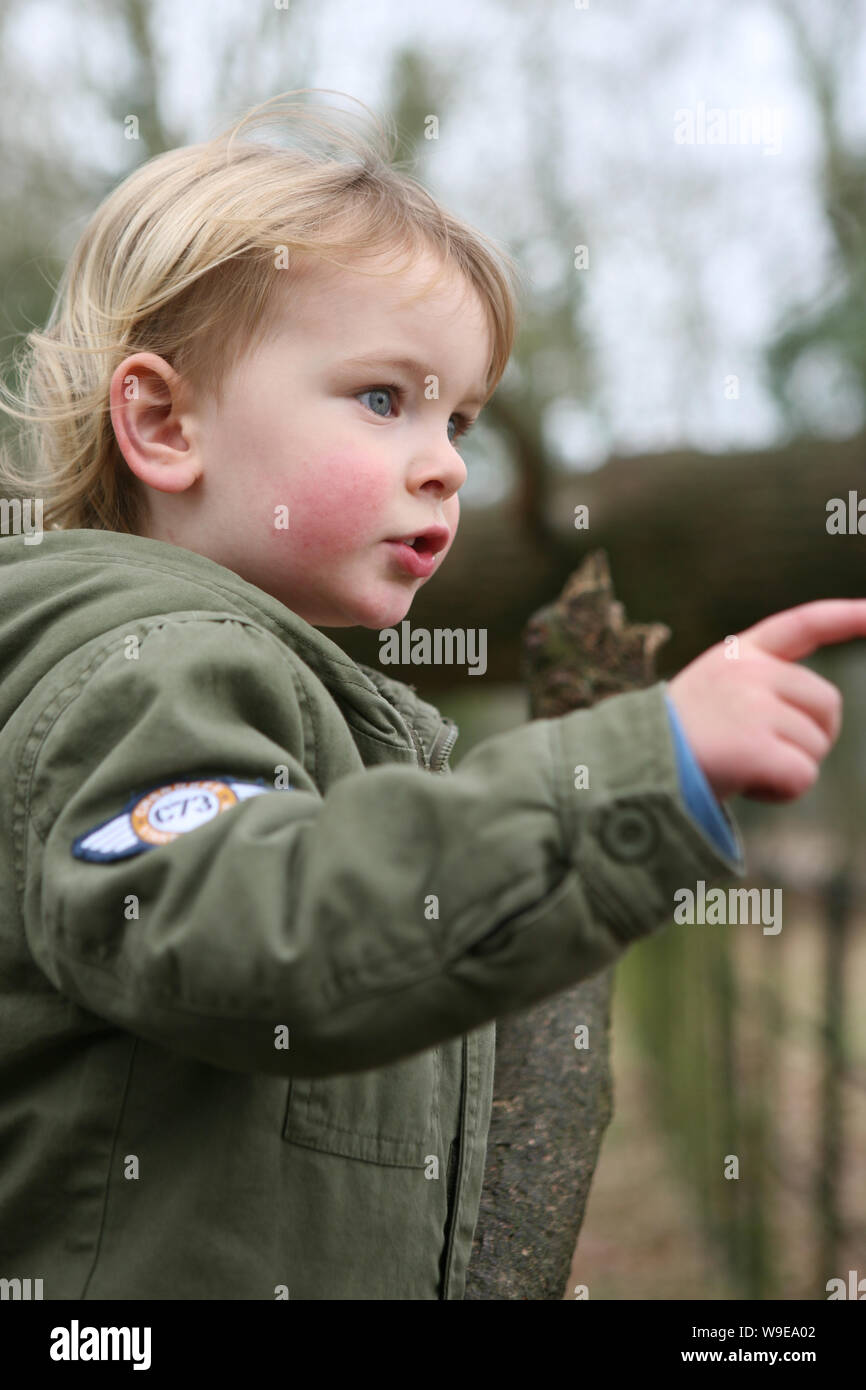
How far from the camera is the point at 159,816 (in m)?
0.79

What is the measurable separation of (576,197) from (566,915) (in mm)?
5053

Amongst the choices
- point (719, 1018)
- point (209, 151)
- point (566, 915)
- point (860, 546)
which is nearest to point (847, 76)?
point (860, 546)

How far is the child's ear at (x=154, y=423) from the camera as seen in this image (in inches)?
48.8

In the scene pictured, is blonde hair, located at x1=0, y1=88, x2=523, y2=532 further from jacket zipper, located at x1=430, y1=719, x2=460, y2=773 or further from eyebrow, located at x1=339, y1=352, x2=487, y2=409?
jacket zipper, located at x1=430, y1=719, x2=460, y2=773

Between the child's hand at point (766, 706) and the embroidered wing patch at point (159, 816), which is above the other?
the child's hand at point (766, 706)

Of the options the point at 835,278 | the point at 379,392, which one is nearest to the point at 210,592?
the point at 379,392

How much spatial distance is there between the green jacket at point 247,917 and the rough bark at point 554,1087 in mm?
279

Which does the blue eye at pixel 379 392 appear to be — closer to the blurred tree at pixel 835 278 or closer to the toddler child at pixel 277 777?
the toddler child at pixel 277 777

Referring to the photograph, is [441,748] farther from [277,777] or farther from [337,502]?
[277,777]

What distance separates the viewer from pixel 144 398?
127 centimetres

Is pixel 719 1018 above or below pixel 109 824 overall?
above

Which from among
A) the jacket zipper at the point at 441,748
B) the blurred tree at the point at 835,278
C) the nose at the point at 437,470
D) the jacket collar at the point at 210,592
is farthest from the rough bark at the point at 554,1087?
the blurred tree at the point at 835,278

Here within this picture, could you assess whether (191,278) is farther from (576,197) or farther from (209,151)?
(576,197)

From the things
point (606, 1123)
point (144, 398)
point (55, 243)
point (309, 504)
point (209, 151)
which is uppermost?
point (55, 243)
